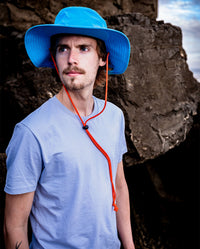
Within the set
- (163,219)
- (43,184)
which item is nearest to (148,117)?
(43,184)

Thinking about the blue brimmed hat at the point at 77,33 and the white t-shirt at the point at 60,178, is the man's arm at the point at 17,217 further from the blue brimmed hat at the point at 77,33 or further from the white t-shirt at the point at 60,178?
the blue brimmed hat at the point at 77,33

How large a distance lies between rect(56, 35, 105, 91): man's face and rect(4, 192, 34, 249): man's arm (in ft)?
2.01

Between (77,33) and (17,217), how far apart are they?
3.23ft

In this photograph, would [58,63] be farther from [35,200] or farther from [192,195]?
[192,195]

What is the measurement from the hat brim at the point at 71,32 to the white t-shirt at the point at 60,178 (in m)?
0.37

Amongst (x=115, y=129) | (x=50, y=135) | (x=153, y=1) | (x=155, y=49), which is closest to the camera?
(x=50, y=135)

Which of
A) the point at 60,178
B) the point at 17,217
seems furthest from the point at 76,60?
the point at 17,217

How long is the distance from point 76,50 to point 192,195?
7.24 ft

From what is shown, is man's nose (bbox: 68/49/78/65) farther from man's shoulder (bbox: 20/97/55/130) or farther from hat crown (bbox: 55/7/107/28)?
man's shoulder (bbox: 20/97/55/130)

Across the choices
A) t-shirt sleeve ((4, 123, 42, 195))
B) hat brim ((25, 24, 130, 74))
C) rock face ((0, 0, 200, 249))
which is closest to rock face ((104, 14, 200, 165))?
rock face ((0, 0, 200, 249))

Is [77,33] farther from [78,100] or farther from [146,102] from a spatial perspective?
[146,102]

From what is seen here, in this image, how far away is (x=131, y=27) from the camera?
7.27ft

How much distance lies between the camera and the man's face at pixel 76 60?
140 centimetres

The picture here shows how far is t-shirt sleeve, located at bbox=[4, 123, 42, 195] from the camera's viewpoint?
1.25m
